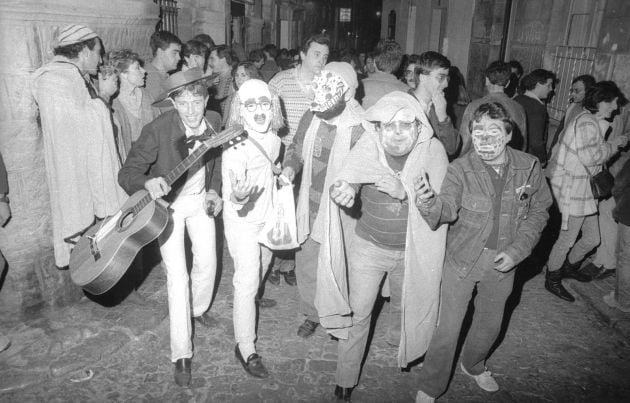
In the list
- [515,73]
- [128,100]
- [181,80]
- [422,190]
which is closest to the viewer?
[422,190]

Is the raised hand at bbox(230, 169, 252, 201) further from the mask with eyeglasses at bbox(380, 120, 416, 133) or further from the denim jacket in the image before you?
the denim jacket

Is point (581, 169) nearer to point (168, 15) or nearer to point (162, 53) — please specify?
point (162, 53)

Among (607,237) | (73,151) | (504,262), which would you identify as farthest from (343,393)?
(607,237)

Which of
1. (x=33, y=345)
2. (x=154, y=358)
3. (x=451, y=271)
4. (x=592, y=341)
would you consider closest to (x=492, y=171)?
(x=451, y=271)

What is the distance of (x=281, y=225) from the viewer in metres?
3.87

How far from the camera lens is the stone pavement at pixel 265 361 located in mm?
3762

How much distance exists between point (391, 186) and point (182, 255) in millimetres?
1770

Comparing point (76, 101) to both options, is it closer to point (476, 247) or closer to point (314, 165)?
point (314, 165)

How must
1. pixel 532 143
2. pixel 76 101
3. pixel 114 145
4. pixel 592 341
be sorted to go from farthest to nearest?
pixel 532 143 < pixel 592 341 < pixel 114 145 < pixel 76 101

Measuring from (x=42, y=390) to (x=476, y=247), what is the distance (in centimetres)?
355

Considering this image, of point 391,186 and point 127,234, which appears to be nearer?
Result: point 391,186

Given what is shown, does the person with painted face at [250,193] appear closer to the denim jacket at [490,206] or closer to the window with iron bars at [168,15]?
the denim jacket at [490,206]

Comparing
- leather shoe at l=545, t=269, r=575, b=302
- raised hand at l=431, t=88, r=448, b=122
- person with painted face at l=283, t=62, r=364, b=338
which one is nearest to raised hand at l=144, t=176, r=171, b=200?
person with painted face at l=283, t=62, r=364, b=338

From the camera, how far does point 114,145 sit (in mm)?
4320
